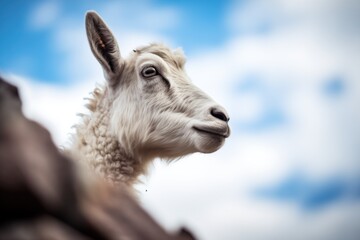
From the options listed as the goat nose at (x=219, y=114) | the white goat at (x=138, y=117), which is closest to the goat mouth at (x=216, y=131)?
the white goat at (x=138, y=117)

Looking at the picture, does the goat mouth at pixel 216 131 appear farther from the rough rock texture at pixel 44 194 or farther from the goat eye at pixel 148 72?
the rough rock texture at pixel 44 194

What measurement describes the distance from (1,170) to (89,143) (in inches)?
196

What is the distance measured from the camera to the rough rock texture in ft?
6.45

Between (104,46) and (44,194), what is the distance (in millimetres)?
5718

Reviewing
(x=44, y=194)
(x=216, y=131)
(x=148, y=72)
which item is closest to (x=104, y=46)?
(x=148, y=72)

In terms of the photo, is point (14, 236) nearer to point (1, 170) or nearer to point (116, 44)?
point (1, 170)

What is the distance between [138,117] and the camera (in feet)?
23.7

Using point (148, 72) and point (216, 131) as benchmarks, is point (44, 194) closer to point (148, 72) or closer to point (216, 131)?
point (216, 131)

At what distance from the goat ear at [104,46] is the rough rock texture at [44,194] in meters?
5.22

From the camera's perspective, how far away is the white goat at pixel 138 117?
6.83 m

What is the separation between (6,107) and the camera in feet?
7.16

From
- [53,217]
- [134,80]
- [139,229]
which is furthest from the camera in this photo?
[134,80]

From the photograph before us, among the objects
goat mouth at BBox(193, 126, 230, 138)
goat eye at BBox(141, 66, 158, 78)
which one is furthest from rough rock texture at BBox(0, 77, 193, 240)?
goat eye at BBox(141, 66, 158, 78)

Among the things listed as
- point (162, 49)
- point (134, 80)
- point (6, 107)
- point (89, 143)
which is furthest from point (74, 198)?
point (162, 49)
